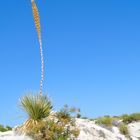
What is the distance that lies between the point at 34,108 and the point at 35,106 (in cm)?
14

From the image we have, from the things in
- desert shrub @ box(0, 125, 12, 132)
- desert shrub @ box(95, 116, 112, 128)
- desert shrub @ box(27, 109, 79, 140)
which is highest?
desert shrub @ box(95, 116, 112, 128)

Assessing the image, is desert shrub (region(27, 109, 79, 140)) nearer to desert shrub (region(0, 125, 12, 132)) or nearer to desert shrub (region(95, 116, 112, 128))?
desert shrub (region(95, 116, 112, 128))

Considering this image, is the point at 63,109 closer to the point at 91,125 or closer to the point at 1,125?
the point at 91,125

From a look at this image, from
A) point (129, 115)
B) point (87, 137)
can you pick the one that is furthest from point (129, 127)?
point (87, 137)

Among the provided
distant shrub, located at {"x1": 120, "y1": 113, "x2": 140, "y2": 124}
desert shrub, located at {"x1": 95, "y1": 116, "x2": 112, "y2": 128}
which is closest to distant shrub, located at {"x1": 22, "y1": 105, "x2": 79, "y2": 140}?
desert shrub, located at {"x1": 95, "y1": 116, "x2": 112, "y2": 128}

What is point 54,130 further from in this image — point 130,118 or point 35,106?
point 130,118

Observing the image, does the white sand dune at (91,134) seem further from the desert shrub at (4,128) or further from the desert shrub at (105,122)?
the desert shrub at (4,128)

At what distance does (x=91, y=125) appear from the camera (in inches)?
988

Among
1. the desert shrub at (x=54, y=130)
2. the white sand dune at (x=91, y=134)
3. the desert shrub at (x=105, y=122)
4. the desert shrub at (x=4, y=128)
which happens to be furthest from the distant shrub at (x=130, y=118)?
the desert shrub at (x=54, y=130)

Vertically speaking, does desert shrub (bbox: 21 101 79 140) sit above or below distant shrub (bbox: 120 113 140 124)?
below

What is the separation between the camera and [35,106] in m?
22.5

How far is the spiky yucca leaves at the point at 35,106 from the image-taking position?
73.7 ft

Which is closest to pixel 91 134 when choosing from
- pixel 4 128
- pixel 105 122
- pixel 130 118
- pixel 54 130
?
pixel 54 130

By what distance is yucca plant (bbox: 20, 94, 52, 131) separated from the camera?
22.4 meters
